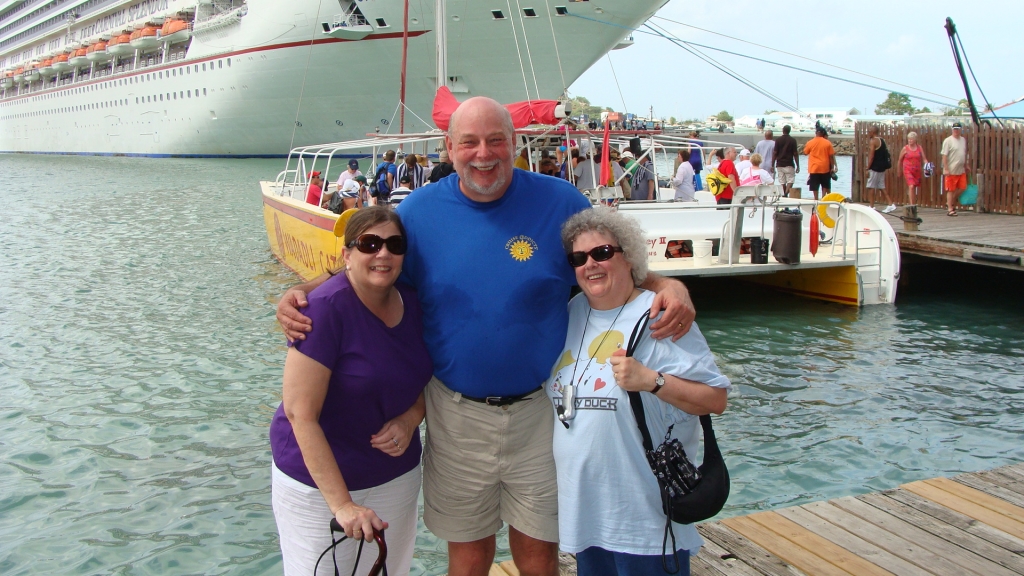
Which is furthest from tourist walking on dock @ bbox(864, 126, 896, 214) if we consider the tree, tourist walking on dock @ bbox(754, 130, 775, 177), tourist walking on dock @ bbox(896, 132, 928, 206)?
the tree

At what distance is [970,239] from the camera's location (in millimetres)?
11172

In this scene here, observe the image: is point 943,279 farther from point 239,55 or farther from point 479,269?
point 239,55

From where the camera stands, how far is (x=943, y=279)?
1270 centimetres

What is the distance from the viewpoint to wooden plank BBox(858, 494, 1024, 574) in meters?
3.29

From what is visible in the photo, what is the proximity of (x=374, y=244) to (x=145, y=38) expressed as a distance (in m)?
56.1

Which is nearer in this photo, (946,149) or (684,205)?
(684,205)

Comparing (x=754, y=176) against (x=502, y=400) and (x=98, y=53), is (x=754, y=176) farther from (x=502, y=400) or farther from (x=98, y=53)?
(x=98, y=53)

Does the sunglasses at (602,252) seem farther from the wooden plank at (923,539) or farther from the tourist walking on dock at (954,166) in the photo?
the tourist walking on dock at (954,166)

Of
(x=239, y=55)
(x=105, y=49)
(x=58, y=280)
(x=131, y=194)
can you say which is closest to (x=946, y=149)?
(x=58, y=280)

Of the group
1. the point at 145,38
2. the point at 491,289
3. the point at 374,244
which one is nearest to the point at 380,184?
the point at 491,289

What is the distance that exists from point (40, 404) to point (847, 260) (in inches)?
357

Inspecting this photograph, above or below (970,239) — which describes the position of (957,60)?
above

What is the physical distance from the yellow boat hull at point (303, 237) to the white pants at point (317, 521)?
270 inches

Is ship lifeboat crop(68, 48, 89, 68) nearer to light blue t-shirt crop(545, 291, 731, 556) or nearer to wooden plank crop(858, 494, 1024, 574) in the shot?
wooden plank crop(858, 494, 1024, 574)
